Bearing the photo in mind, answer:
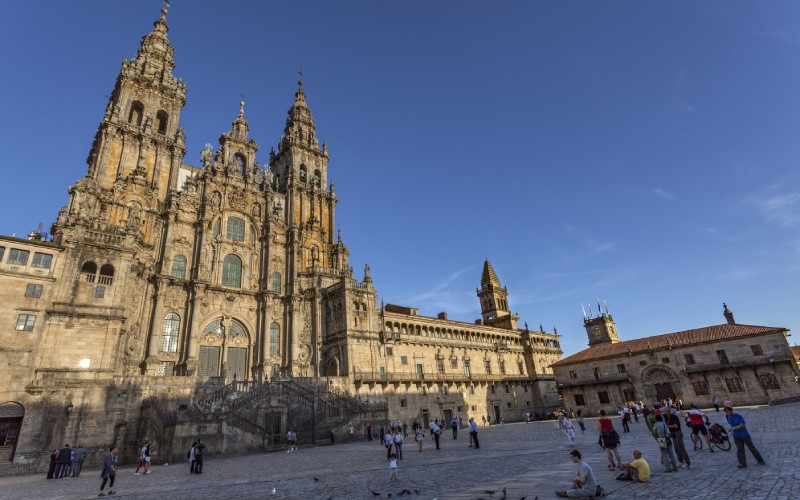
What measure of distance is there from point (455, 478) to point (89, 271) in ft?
99.9

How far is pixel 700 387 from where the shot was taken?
44688 mm

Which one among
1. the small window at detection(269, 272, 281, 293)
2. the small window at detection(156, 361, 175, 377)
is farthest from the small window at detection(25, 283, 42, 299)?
the small window at detection(269, 272, 281, 293)

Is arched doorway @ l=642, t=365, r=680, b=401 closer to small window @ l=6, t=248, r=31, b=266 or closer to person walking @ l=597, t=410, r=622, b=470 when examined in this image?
person walking @ l=597, t=410, r=622, b=470

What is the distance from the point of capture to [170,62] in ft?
164

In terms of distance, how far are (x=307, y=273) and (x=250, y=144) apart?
18.4 meters

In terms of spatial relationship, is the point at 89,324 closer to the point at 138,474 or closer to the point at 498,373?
the point at 138,474

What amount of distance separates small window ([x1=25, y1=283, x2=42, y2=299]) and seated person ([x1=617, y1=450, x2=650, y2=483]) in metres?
33.9

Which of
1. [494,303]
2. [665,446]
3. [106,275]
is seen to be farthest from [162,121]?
[494,303]

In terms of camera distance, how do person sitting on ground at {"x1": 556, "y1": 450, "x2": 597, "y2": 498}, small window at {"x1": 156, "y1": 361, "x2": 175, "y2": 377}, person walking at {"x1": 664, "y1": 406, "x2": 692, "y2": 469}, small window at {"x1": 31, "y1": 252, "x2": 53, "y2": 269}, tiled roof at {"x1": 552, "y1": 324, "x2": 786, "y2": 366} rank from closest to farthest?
person sitting on ground at {"x1": 556, "y1": 450, "x2": 597, "y2": 498} → person walking at {"x1": 664, "y1": 406, "x2": 692, "y2": 469} → small window at {"x1": 31, "y1": 252, "x2": 53, "y2": 269} → small window at {"x1": 156, "y1": 361, "x2": 175, "y2": 377} → tiled roof at {"x1": 552, "y1": 324, "x2": 786, "y2": 366}

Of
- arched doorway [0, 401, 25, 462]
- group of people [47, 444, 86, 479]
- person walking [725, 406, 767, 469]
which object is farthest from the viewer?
arched doorway [0, 401, 25, 462]

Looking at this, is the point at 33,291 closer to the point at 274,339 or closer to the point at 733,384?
the point at 274,339

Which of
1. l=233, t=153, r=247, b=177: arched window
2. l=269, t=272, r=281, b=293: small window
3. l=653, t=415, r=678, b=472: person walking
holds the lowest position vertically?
l=653, t=415, r=678, b=472: person walking

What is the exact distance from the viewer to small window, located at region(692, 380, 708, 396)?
145ft

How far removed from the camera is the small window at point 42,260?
89.3ft
